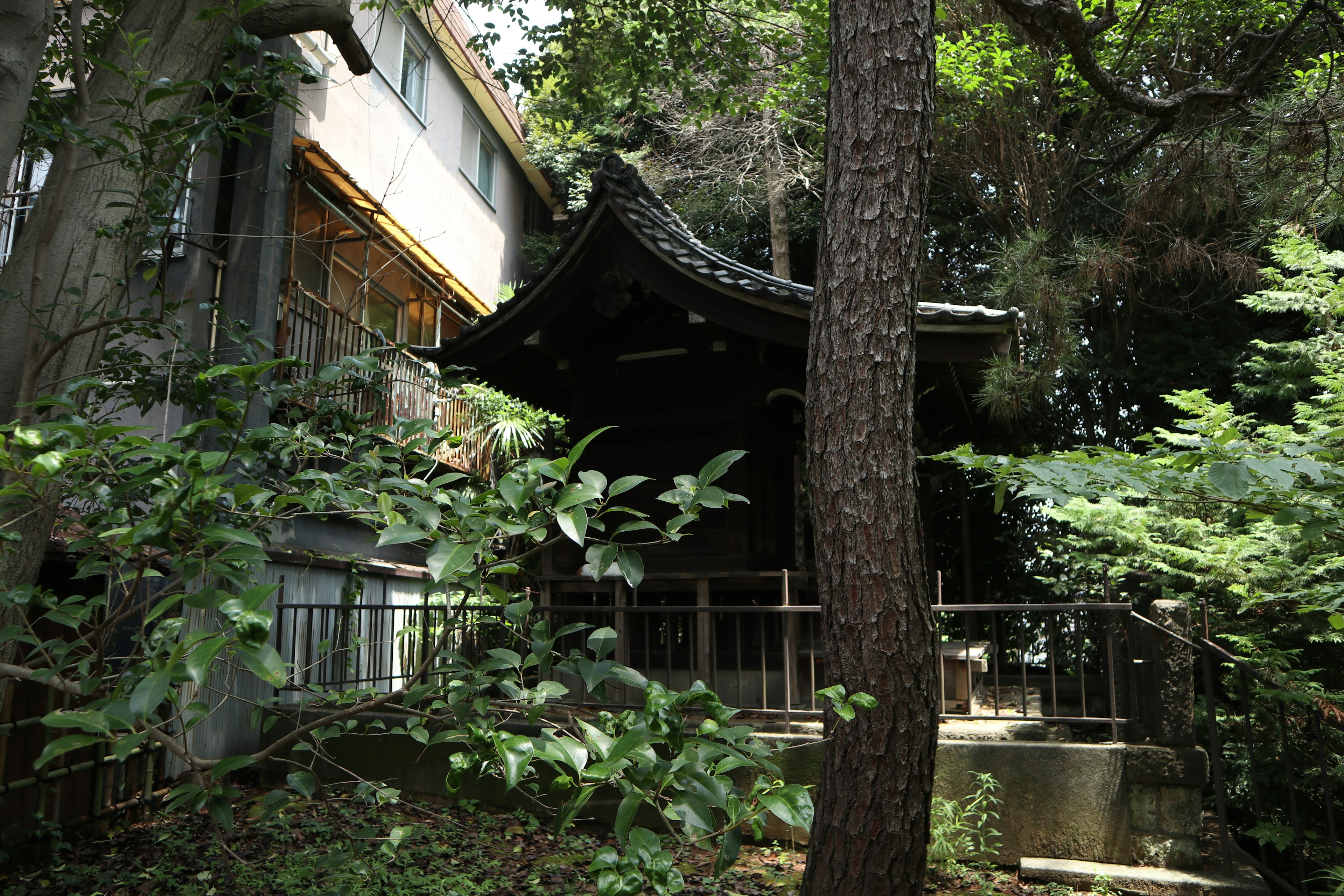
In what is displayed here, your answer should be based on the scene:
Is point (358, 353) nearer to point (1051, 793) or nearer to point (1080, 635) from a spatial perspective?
point (1080, 635)

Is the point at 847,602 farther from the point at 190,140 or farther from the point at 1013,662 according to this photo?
the point at 1013,662

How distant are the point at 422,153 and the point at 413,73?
4.01ft

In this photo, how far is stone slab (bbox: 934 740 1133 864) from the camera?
5.09 meters

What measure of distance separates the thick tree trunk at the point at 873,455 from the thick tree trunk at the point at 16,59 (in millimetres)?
3185

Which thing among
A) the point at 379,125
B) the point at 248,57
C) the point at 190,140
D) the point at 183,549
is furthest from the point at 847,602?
the point at 379,125

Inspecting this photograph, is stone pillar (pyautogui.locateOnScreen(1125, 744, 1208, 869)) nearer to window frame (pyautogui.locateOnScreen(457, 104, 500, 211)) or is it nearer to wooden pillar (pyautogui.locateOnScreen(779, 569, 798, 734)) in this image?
wooden pillar (pyautogui.locateOnScreen(779, 569, 798, 734))

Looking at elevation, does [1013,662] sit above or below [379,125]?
below

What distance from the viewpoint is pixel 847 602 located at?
356 cm

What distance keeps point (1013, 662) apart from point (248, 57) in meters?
11.8

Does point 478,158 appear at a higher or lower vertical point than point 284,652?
higher

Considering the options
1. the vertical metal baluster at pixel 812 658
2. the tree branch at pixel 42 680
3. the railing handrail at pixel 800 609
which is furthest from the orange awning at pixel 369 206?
the tree branch at pixel 42 680

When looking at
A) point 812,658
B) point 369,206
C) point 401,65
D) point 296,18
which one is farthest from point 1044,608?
point 401,65

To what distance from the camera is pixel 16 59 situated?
298cm

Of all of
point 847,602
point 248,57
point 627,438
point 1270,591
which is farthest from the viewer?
point 248,57
